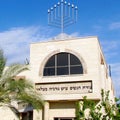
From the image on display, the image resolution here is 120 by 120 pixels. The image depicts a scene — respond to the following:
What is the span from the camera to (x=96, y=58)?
23328 millimetres

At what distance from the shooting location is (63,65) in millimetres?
24188

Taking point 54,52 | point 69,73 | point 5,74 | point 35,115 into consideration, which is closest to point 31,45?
point 54,52

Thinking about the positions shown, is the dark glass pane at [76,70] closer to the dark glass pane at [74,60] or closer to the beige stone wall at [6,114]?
the dark glass pane at [74,60]

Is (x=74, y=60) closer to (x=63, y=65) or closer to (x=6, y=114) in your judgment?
(x=63, y=65)

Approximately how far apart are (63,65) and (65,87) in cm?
179

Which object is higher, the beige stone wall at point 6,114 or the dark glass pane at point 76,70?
the dark glass pane at point 76,70

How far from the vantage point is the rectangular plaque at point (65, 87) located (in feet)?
75.8

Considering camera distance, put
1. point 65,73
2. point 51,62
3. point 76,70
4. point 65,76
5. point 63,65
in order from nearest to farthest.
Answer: point 65,76, point 76,70, point 65,73, point 63,65, point 51,62

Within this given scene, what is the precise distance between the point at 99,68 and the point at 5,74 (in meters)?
8.43

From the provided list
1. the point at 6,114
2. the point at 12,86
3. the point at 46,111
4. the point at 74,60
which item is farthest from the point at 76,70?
the point at 12,86

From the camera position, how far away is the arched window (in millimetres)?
23812

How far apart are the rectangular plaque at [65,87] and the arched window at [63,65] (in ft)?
2.86

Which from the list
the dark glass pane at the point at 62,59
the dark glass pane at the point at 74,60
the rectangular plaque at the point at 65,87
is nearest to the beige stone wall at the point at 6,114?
the rectangular plaque at the point at 65,87

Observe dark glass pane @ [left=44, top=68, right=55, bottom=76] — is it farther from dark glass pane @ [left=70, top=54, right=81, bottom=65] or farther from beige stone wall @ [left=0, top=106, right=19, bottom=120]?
beige stone wall @ [left=0, top=106, right=19, bottom=120]
